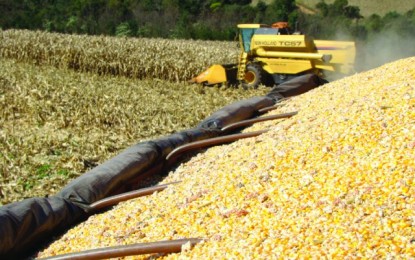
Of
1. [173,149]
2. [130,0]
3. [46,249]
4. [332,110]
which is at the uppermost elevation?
[130,0]

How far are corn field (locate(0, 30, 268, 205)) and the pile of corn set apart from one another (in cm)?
151

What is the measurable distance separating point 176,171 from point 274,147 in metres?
1.09

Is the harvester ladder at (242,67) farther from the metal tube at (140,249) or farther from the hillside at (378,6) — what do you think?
the hillside at (378,6)

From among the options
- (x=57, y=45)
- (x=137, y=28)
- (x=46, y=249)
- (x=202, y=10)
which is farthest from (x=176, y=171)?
(x=202, y=10)

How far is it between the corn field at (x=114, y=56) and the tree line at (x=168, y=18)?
33.6 ft

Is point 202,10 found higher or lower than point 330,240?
higher

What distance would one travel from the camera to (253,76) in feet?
38.8

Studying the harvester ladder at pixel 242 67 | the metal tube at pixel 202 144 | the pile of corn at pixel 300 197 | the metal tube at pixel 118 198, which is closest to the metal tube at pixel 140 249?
the pile of corn at pixel 300 197

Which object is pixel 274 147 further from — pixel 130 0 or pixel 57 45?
pixel 130 0

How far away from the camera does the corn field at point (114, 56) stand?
1393cm

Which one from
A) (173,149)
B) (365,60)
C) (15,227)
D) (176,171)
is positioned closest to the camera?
(15,227)

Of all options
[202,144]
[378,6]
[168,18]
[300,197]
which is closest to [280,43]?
[202,144]

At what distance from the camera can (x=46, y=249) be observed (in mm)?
3932

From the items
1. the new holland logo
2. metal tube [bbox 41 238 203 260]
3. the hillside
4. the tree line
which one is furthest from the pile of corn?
the hillside
